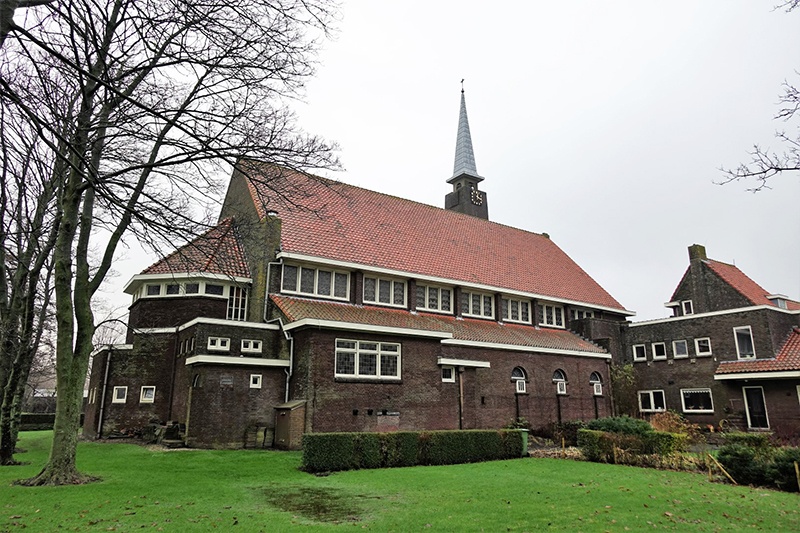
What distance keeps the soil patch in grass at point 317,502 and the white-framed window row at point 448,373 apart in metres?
11.2

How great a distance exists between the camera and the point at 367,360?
19984 millimetres

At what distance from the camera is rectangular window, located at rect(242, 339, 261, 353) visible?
1975cm

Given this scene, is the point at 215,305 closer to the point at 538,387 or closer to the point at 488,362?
the point at 488,362

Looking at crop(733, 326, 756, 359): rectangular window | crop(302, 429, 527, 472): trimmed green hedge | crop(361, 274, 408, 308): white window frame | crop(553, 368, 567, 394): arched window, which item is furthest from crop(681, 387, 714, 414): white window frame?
crop(361, 274, 408, 308): white window frame

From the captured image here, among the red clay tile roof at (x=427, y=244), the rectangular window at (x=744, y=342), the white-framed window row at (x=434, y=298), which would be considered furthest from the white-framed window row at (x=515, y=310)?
the rectangular window at (x=744, y=342)

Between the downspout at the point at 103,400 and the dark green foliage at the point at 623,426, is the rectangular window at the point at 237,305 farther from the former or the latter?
the dark green foliage at the point at 623,426

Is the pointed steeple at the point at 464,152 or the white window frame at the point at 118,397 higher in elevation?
the pointed steeple at the point at 464,152

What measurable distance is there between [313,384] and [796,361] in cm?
→ 2193

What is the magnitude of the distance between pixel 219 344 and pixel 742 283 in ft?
96.9

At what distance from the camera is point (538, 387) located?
2686 cm

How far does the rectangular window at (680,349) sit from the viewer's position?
3033 centimetres

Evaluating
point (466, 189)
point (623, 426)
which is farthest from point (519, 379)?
point (466, 189)

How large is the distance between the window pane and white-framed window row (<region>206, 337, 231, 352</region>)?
3440 mm

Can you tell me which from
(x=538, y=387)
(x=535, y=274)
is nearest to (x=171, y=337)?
(x=538, y=387)
